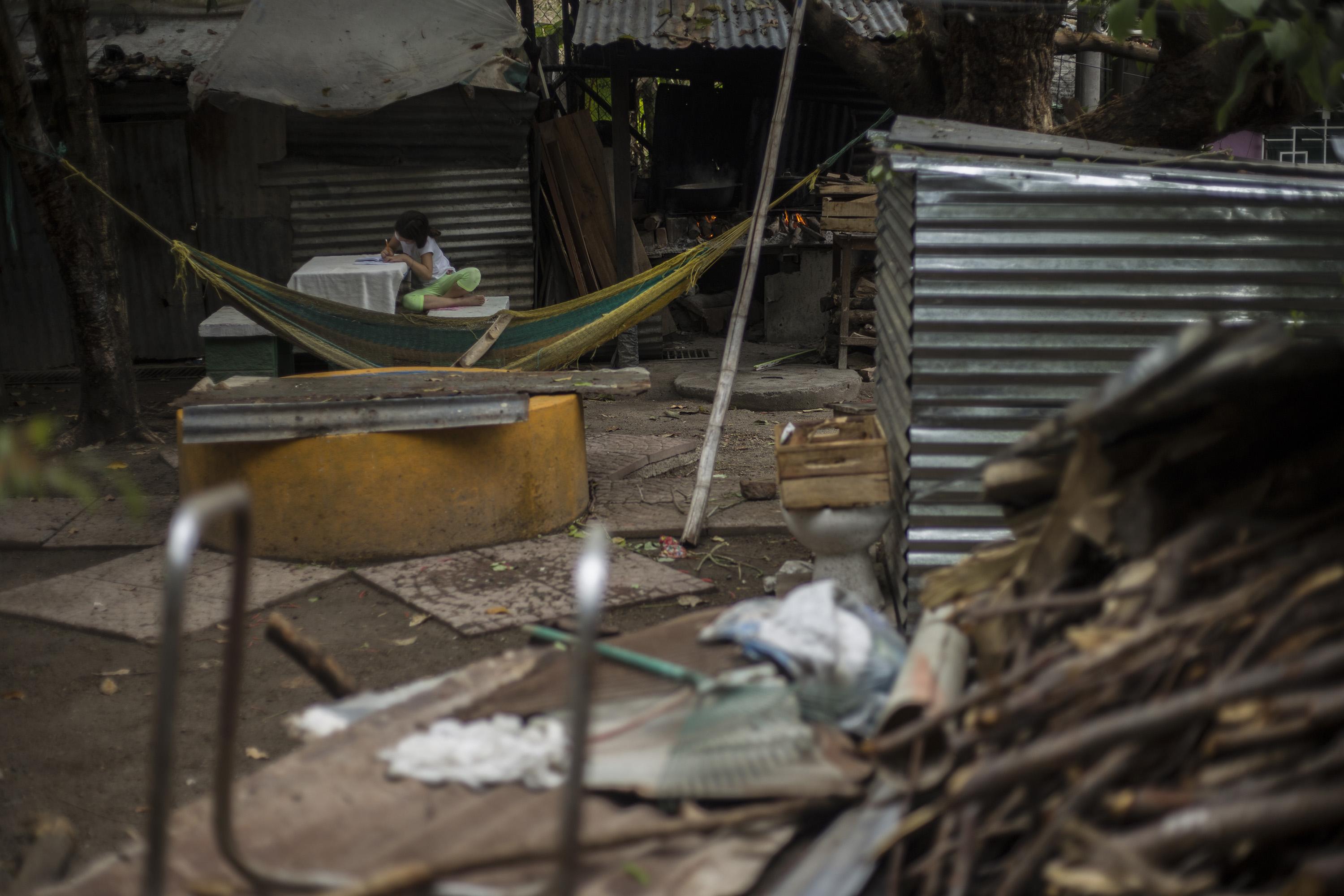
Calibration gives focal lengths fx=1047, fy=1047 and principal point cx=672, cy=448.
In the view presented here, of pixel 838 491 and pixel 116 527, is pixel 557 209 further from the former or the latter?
pixel 838 491

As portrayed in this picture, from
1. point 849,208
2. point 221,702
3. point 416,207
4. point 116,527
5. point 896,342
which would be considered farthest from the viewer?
point 416,207

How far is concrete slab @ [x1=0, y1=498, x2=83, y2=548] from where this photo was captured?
502cm

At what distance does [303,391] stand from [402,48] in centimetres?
405

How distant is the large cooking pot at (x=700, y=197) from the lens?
1007 centimetres

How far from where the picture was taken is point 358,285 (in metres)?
7.29

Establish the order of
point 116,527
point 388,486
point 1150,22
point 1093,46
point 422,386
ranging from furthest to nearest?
1. point 1093,46
2. point 116,527
3. point 422,386
4. point 388,486
5. point 1150,22

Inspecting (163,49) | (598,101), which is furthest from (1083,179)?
(163,49)

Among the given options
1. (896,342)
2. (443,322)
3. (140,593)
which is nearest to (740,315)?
(896,342)

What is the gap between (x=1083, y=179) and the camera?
10.5 ft

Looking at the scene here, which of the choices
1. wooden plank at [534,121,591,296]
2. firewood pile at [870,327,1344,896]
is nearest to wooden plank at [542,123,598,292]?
wooden plank at [534,121,591,296]

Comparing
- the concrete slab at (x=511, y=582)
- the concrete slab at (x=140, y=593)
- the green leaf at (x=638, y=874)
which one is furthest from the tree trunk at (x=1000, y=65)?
the green leaf at (x=638, y=874)

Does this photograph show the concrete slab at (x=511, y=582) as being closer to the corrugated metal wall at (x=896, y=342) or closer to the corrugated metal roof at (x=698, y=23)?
the corrugated metal wall at (x=896, y=342)

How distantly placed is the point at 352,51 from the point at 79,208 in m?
2.31

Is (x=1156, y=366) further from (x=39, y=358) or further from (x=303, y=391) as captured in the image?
(x=39, y=358)
